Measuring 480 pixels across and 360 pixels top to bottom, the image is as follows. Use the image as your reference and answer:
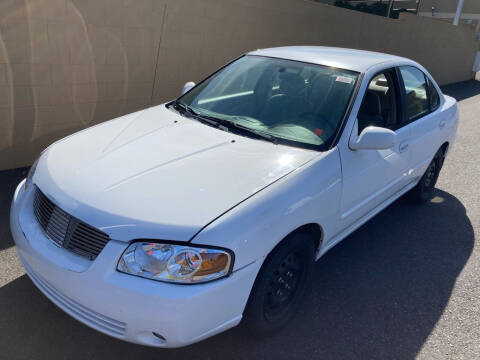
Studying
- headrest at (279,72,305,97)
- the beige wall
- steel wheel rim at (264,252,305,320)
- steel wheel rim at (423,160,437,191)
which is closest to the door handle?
headrest at (279,72,305,97)

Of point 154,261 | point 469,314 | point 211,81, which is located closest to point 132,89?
point 211,81

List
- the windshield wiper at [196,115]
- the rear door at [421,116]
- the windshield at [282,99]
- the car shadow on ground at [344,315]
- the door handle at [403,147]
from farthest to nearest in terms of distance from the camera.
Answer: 1. the rear door at [421,116]
2. the door handle at [403,147]
3. the windshield wiper at [196,115]
4. the windshield at [282,99]
5. the car shadow on ground at [344,315]

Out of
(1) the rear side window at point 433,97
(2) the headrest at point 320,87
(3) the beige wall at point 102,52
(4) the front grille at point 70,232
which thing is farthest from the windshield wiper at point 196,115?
(1) the rear side window at point 433,97

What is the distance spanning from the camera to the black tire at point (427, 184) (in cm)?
485

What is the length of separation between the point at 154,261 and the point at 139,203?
1.09 feet

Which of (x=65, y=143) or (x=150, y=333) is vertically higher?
(x=65, y=143)

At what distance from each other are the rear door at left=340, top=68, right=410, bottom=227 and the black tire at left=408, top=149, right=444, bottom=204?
0.72 metres

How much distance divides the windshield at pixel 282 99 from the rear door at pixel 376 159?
0.19 m

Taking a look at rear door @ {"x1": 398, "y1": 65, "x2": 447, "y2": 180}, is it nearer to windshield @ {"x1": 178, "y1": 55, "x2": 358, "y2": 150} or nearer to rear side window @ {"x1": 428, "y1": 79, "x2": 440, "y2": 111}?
rear side window @ {"x1": 428, "y1": 79, "x2": 440, "y2": 111}

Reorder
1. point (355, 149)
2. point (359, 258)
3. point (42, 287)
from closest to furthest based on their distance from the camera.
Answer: point (42, 287), point (355, 149), point (359, 258)

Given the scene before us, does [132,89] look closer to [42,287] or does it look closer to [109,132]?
[109,132]

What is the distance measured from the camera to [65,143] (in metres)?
3.17

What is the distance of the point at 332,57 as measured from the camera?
149 inches

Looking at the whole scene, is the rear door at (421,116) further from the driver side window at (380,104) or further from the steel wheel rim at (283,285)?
the steel wheel rim at (283,285)
